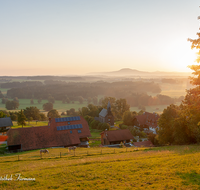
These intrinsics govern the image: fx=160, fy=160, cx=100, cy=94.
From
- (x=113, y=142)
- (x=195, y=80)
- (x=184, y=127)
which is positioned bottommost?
(x=113, y=142)

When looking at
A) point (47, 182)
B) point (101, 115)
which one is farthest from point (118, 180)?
point (101, 115)

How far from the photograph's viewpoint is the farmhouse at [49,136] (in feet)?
115

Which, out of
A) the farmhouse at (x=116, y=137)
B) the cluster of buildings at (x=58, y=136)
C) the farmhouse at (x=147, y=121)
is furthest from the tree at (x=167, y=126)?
the farmhouse at (x=147, y=121)

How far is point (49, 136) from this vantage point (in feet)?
123

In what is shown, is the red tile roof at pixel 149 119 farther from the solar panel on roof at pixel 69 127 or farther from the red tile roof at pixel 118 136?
the solar panel on roof at pixel 69 127

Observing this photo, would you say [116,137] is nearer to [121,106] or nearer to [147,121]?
[147,121]

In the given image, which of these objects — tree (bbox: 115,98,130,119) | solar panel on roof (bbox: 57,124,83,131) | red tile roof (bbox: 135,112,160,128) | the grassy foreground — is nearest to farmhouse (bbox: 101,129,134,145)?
solar panel on roof (bbox: 57,124,83,131)

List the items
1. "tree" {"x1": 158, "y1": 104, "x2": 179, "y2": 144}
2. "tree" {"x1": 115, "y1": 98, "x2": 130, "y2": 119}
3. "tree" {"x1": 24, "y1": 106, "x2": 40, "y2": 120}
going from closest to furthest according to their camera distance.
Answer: "tree" {"x1": 158, "y1": 104, "x2": 179, "y2": 144} → "tree" {"x1": 24, "y1": 106, "x2": 40, "y2": 120} → "tree" {"x1": 115, "y1": 98, "x2": 130, "y2": 119}

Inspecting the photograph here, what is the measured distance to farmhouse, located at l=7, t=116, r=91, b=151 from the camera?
35062 mm

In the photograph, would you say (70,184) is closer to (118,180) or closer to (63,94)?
(118,180)

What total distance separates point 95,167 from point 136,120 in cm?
5893

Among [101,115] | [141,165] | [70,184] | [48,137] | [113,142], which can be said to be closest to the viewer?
[70,184]

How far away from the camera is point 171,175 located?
11953mm

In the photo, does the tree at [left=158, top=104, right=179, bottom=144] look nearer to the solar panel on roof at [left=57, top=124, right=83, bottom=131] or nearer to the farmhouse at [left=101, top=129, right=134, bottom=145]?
the farmhouse at [left=101, top=129, right=134, bottom=145]
